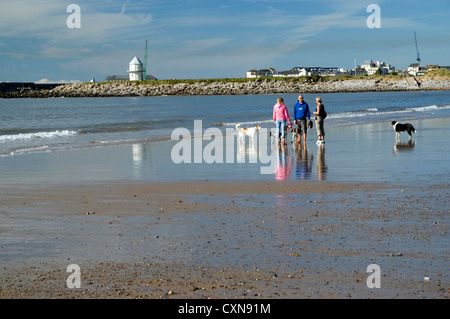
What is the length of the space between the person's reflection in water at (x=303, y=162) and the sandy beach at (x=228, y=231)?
0.11 m

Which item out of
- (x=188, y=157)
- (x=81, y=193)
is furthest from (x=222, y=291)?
(x=188, y=157)

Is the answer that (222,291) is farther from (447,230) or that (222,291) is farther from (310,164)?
(310,164)

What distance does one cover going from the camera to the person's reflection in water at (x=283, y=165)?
12.7m

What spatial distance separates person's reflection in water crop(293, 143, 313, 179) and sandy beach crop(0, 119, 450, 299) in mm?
112

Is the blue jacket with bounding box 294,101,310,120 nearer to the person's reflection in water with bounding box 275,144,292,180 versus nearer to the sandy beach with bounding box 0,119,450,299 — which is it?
the person's reflection in water with bounding box 275,144,292,180

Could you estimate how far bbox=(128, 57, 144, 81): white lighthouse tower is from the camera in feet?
635

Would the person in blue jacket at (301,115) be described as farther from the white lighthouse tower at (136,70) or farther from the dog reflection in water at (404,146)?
the white lighthouse tower at (136,70)

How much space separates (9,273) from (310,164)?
31.2ft

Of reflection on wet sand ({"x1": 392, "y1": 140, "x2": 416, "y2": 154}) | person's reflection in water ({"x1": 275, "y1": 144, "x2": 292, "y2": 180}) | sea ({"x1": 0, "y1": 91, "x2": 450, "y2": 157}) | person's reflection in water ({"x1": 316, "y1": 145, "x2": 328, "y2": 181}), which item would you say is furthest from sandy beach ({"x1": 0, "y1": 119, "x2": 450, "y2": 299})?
sea ({"x1": 0, "y1": 91, "x2": 450, "y2": 157})

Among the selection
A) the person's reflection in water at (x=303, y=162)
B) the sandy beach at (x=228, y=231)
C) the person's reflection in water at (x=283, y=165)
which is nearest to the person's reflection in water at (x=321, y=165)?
the sandy beach at (x=228, y=231)

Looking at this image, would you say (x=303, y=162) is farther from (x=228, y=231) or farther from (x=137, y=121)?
(x=137, y=121)

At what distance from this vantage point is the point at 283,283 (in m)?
5.62

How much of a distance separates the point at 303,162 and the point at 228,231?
7.60 metres
